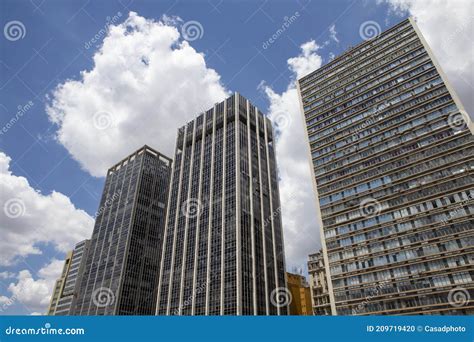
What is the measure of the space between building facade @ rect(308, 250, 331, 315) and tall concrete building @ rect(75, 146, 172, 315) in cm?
5449

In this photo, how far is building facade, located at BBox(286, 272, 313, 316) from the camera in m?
111

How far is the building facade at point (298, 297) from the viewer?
111 m

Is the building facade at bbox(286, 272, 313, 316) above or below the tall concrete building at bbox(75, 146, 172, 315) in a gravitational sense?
below

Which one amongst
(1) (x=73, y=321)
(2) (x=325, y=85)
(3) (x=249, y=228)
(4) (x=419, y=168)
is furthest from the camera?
(3) (x=249, y=228)

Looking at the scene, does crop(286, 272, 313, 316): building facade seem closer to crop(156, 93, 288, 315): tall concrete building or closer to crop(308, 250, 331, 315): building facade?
crop(308, 250, 331, 315): building facade

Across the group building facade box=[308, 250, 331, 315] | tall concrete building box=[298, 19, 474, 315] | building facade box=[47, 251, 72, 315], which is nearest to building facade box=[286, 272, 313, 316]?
building facade box=[308, 250, 331, 315]

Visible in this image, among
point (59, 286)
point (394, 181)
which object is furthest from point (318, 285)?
point (59, 286)

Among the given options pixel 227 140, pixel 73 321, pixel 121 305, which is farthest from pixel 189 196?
pixel 73 321

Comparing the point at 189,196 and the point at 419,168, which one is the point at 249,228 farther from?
the point at 419,168

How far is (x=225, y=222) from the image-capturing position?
93938 millimetres

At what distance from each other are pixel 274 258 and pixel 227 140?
41.7 m

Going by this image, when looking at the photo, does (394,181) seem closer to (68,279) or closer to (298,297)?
(298,297)

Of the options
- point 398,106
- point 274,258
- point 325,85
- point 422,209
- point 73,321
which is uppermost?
Answer: point 325,85

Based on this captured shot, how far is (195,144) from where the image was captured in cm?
12294
